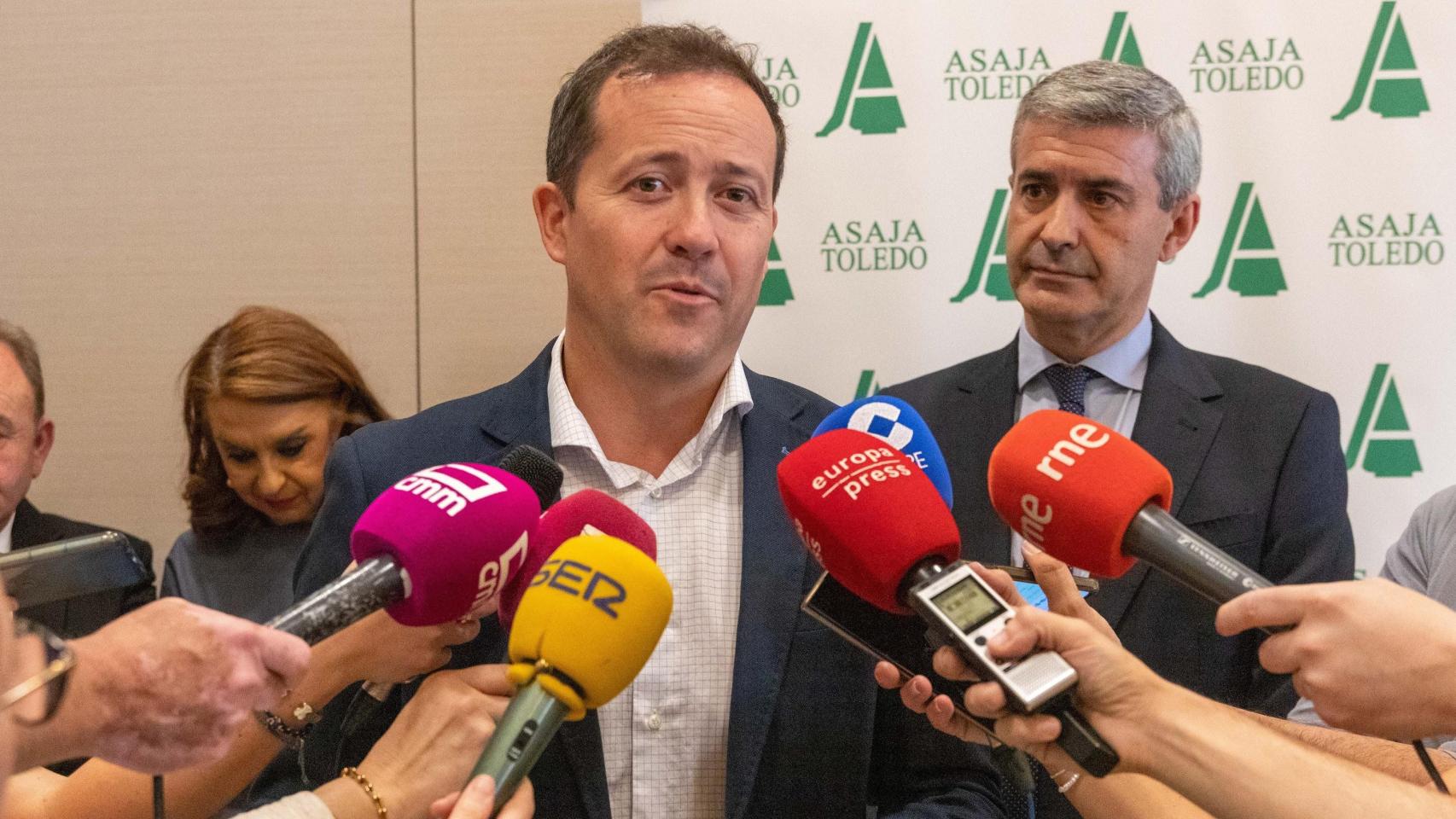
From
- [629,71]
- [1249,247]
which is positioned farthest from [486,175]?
[1249,247]

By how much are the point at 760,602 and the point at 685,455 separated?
258mm

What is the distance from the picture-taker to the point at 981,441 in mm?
2471

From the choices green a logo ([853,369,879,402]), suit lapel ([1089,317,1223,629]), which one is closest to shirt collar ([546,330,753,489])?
suit lapel ([1089,317,1223,629])

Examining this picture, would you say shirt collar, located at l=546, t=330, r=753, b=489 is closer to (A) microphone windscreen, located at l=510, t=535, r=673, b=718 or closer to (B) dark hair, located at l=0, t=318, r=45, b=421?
(A) microphone windscreen, located at l=510, t=535, r=673, b=718

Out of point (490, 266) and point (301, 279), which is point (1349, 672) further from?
point (301, 279)

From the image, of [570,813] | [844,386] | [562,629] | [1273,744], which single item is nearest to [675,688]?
[570,813]

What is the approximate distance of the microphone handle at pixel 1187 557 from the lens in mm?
1146

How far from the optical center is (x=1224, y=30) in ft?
8.81

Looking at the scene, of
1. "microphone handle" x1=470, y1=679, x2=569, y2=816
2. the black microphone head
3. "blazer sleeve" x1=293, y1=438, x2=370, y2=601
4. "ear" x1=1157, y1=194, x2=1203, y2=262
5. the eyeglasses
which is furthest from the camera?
"ear" x1=1157, y1=194, x2=1203, y2=262

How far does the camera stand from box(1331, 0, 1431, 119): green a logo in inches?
104

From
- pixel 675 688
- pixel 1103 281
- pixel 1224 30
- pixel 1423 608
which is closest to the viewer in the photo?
pixel 1423 608

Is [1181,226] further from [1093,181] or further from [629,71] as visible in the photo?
[629,71]

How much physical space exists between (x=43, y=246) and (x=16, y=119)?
1.04 feet

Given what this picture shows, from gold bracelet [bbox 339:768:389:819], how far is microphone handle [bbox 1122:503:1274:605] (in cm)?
82
